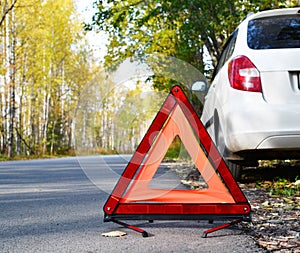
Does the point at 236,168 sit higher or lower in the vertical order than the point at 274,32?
lower

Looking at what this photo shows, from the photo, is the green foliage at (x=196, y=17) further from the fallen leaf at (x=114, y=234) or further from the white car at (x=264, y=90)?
the fallen leaf at (x=114, y=234)

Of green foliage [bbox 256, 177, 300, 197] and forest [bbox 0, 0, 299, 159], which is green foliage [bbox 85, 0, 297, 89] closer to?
forest [bbox 0, 0, 299, 159]

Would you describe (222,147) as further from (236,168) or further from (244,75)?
(244,75)

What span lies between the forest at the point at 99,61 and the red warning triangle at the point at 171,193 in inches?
35.8

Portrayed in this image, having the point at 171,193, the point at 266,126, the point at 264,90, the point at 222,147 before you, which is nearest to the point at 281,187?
the point at 222,147

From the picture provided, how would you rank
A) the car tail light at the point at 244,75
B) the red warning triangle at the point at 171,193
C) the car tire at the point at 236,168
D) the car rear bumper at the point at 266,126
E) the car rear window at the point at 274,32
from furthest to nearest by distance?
the car tire at the point at 236,168 < the car rear window at the point at 274,32 < the car tail light at the point at 244,75 < the car rear bumper at the point at 266,126 < the red warning triangle at the point at 171,193

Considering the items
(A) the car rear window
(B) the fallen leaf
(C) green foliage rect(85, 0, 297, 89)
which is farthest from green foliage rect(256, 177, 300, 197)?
(C) green foliage rect(85, 0, 297, 89)

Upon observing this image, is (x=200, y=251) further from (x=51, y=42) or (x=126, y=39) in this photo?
(x=51, y=42)

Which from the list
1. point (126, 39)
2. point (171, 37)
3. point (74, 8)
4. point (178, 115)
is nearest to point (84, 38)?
point (74, 8)

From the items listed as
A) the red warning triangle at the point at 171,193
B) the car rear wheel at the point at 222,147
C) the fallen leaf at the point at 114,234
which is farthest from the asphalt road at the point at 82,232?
the car rear wheel at the point at 222,147

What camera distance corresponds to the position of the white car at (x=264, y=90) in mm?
4992

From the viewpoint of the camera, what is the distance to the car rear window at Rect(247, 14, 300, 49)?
17.1ft

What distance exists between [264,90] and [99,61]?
70.6 feet

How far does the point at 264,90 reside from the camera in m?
5.05
